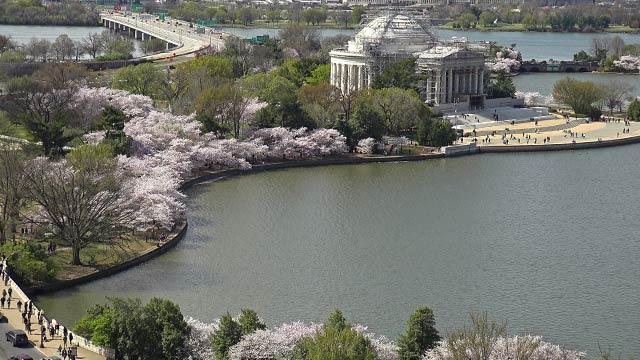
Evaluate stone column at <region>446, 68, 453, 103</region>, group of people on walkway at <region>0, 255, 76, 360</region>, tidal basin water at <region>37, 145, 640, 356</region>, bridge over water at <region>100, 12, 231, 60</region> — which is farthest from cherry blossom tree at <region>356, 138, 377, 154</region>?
bridge over water at <region>100, 12, 231, 60</region>

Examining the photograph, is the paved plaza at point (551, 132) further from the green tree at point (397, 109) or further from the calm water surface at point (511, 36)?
the calm water surface at point (511, 36)

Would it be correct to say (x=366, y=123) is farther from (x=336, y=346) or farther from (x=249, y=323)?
(x=336, y=346)

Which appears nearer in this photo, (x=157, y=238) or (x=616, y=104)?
(x=157, y=238)

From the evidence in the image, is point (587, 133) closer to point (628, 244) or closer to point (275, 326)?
point (628, 244)

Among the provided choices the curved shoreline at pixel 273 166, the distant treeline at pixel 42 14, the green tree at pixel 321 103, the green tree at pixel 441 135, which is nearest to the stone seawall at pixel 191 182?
the curved shoreline at pixel 273 166

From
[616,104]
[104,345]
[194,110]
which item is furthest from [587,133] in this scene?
[104,345]

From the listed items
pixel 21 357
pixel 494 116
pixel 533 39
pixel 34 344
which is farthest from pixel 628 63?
pixel 21 357
